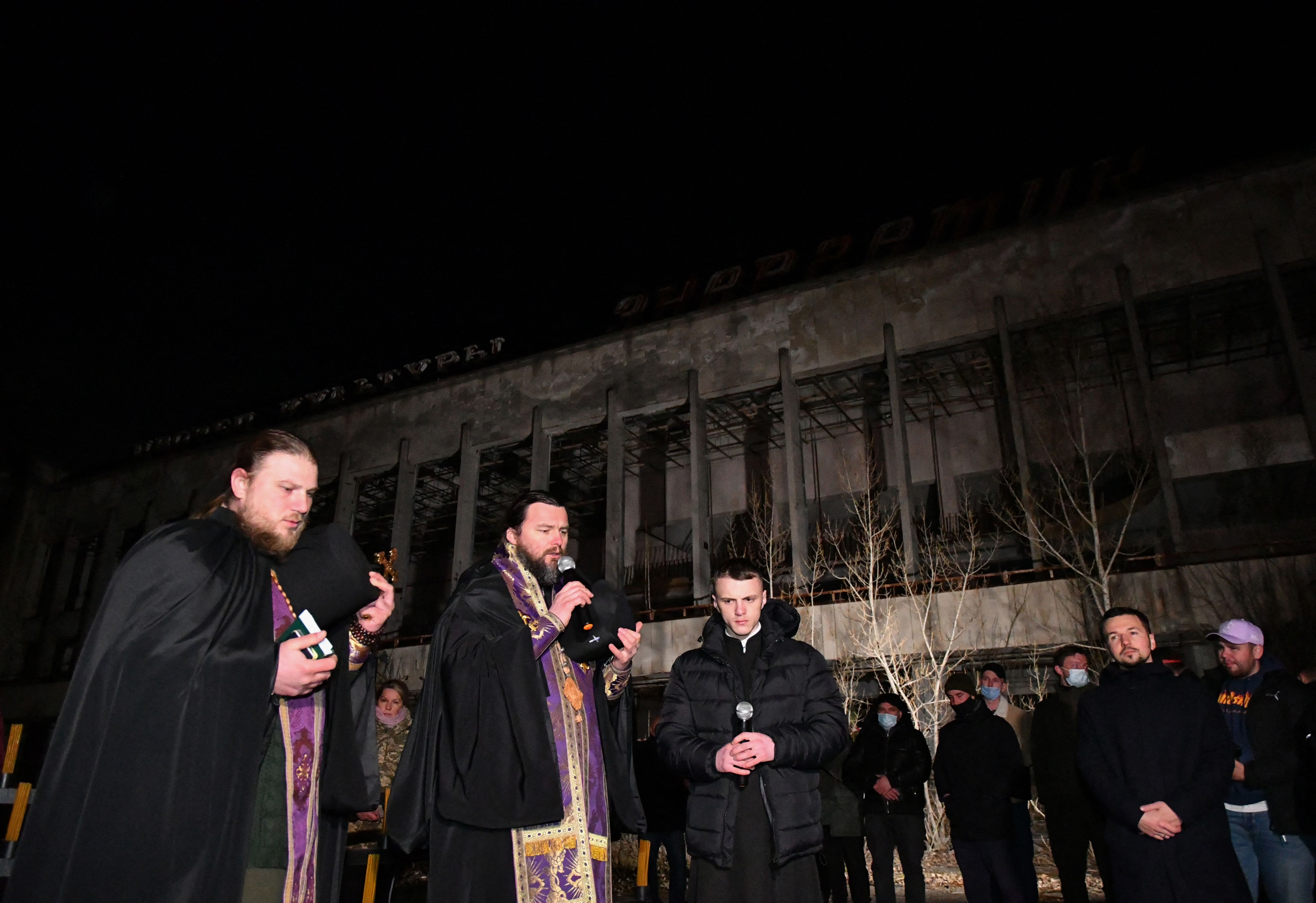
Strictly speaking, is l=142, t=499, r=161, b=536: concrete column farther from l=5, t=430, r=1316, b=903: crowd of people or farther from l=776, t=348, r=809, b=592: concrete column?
l=5, t=430, r=1316, b=903: crowd of people

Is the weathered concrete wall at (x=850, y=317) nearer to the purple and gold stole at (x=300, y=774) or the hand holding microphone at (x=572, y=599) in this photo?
the hand holding microphone at (x=572, y=599)

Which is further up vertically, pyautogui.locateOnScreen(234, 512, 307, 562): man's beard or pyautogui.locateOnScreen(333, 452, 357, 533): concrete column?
pyautogui.locateOnScreen(333, 452, 357, 533): concrete column

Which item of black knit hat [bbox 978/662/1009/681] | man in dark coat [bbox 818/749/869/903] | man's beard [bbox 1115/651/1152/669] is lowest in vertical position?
man in dark coat [bbox 818/749/869/903]

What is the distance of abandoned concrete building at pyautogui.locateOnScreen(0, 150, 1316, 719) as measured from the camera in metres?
17.8

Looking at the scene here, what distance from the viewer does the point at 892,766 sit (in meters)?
7.05

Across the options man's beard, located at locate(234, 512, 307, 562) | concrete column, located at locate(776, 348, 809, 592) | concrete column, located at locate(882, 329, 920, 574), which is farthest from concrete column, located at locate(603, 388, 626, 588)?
man's beard, located at locate(234, 512, 307, 562)

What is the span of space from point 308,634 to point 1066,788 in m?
6.35

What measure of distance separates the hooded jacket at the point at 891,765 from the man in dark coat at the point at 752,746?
147 inches

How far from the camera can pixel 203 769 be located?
6.82 feet

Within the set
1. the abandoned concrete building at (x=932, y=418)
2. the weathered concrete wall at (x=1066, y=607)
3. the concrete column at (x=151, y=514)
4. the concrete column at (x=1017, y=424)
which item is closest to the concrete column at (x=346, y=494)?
the abandoned concrete building at (x=932, y=418)

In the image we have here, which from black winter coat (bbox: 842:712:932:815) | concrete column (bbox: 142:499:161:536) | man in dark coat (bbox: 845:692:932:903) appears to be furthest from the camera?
concrete column (bbox: 142:499:161:536)

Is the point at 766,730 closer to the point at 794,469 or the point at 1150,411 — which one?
the point at 1150,411

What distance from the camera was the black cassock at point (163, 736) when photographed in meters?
1.91

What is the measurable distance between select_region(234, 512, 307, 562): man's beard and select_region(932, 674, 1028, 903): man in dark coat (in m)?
5.34
